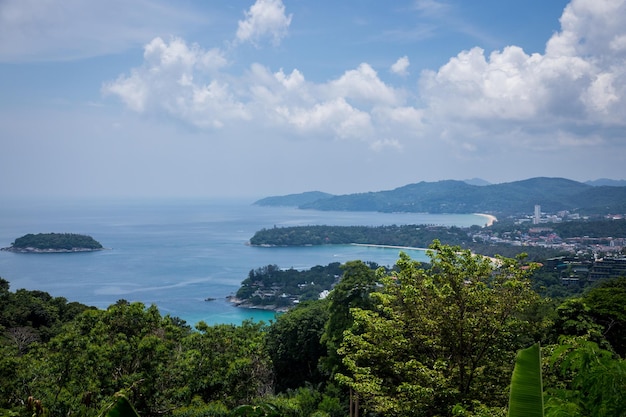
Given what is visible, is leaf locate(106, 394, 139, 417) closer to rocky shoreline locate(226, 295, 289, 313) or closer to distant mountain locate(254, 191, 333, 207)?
rocky shoreline locate(226, 295, 289, 313)

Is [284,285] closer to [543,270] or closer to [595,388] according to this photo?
[543,270]

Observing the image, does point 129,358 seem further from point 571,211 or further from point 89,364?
point 571,211

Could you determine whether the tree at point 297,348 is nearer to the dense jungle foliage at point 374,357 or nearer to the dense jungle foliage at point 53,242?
the dense jungle foliage at point 374,357

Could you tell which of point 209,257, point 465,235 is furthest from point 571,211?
point 209,257

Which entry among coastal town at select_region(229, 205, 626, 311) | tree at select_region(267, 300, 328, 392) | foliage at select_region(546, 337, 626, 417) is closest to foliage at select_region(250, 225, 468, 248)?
coastal town at select_region(229, 205, 626, 311)

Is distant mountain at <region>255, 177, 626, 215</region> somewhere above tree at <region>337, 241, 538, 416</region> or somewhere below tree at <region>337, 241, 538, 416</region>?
above

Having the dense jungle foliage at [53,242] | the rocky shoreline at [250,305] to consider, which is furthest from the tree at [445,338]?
the dense jungle foliage at [53,242]
